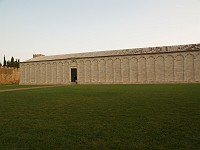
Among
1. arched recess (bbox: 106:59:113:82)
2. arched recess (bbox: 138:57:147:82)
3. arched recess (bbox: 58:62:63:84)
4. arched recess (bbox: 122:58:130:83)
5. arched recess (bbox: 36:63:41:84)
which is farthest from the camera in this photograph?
arched recess (bbox: 36:63:41:84)

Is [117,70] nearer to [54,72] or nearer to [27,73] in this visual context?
[54,72]

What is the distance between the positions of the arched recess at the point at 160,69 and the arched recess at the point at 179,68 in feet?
6.83

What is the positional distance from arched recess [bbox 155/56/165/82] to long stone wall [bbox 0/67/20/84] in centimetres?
3788

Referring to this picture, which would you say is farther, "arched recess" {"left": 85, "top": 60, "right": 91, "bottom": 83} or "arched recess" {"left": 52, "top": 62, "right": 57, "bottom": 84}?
"arched recess" {"left": 52, "top": 62, "right": 57, "bottom": 84}

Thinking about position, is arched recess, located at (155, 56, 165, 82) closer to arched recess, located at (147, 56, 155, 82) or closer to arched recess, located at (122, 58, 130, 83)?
arched recess, located at (147, 56, 155, 82)

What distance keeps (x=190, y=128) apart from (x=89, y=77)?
39782mm

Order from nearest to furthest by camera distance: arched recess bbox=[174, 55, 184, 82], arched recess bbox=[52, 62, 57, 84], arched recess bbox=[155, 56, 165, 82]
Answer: arched recess bbox=[174, 55, 184, 82] → arched recess bbox=[155, 56, 165, 82] → arched recess bbox=[52, 62, 57, 84]

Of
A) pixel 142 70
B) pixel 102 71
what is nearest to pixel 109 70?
pixel 102 71

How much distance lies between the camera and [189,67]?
118 ft

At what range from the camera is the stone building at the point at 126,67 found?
119 ft

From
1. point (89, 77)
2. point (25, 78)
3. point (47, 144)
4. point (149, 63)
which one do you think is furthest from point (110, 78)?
point (47, 144)

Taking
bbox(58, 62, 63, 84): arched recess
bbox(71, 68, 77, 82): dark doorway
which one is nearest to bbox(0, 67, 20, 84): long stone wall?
bbox(58, 62, 63, 84): arched recess

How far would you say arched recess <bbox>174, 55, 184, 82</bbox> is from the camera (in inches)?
1442

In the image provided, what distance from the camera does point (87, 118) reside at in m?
6.83
